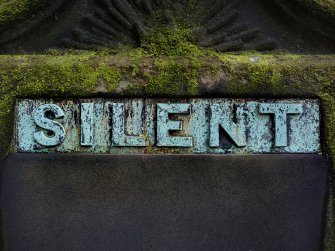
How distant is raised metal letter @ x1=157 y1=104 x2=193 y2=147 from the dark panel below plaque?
6 cm

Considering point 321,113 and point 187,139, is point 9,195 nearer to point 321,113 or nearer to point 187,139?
point 187,139

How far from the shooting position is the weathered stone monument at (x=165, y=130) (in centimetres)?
200

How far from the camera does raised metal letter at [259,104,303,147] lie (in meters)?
2.04

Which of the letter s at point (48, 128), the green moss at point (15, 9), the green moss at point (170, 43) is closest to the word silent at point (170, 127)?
the letter s at point (48, 128)

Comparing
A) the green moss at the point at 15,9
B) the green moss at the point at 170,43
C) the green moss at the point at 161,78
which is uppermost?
the green moss at the point at 15,9

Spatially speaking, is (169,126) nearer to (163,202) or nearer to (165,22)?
(163,202)

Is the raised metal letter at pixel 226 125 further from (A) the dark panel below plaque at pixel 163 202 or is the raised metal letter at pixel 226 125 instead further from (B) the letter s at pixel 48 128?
(B) the letter s at pixel 48 128

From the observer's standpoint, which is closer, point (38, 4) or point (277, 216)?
point (277, 216)

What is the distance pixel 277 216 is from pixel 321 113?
443mm

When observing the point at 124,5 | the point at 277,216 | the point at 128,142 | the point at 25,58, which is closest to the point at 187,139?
the point at 128,142

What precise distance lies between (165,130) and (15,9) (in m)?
0.78

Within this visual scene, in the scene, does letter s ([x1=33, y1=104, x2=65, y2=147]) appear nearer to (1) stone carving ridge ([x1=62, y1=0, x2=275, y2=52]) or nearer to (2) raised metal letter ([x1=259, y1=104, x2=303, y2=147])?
(1) stone carving ridge ([x1=62, y1=0, x2=275, y2=52])

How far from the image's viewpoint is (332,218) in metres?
2.03

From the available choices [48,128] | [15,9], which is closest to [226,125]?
[48,128]
